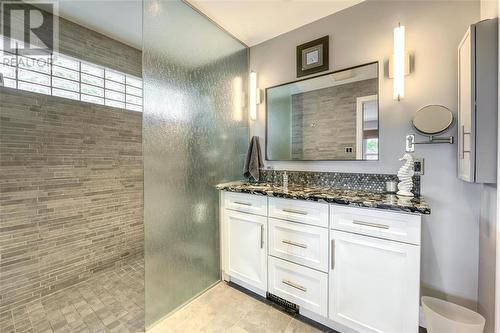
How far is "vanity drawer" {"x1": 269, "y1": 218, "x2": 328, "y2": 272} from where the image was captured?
4.62ft

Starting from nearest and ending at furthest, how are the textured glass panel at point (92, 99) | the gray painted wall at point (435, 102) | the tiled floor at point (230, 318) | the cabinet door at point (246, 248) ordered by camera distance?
the gray painted wall at point (435, 102) → the tiled floor at point (230, 318) → the cabinet door at point (246, 248) → the textured glass panel at point (92, 99)

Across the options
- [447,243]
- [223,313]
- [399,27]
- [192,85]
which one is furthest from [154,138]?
[447,243]

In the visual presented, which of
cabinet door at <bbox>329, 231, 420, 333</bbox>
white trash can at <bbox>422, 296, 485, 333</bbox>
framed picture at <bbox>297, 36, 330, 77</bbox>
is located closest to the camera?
white trash can at <bbox>422, 296, 485, 333</bbox>

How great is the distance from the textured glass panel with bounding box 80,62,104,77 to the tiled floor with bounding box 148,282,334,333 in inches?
100

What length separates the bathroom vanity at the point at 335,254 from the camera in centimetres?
116

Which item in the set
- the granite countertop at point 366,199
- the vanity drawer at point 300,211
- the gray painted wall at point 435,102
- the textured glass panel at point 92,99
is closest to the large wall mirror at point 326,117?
the gray painted wall at point 435,102

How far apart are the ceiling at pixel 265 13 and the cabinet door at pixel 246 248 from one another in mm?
1834

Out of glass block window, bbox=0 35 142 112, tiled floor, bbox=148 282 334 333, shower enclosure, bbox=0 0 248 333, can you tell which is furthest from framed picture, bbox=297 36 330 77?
Answer: tiled floor, bbox=148 282 334 333

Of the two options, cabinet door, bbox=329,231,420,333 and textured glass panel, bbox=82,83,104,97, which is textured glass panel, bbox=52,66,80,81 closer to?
textured glass panel, bbox=82,83,104,97

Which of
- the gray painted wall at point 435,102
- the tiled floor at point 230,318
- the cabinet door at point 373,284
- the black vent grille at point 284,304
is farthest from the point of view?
the black vent grille at point 284,304

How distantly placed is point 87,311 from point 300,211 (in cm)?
189

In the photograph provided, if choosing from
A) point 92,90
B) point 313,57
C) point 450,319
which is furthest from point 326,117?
point 92,90

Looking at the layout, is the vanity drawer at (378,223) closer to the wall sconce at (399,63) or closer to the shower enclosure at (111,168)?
the wall sconce at (399,63)

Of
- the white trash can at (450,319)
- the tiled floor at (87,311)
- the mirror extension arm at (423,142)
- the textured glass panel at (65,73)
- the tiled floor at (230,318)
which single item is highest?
the textured glass panel at (65,73)
